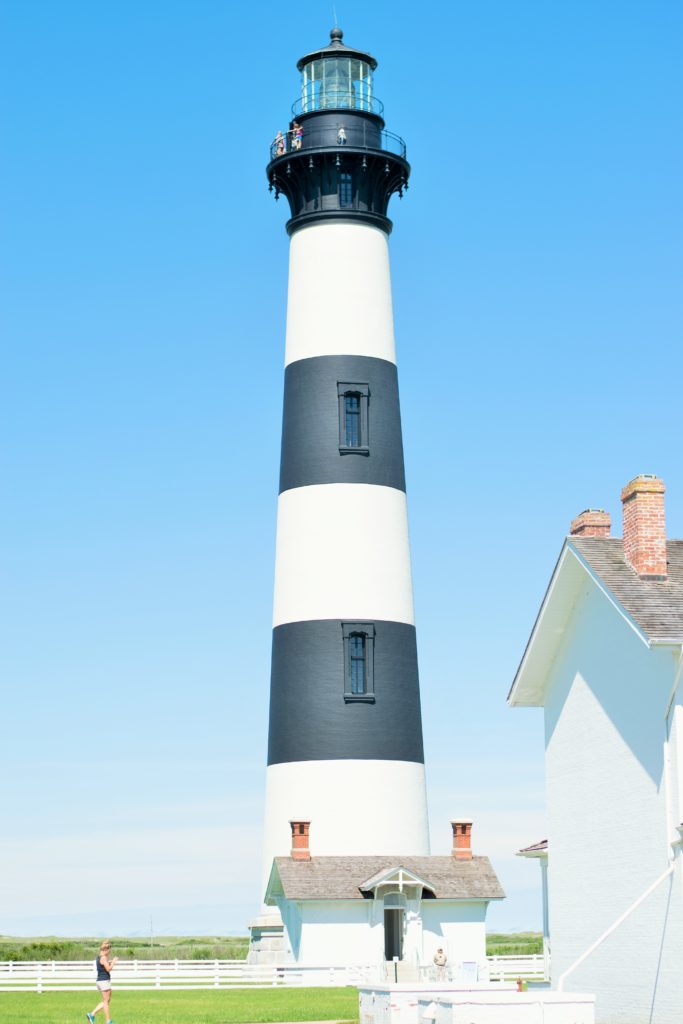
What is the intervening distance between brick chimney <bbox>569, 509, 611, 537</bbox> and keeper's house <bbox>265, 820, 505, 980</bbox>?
14.3 meters

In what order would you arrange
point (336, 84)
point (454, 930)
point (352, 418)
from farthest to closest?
1. point (336, 84)
2. point (352, 418)
3. point (454, 930)

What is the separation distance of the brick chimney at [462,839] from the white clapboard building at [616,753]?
1388 cm

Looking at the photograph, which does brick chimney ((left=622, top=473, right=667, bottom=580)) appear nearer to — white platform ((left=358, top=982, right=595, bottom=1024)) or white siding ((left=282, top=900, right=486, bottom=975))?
white platform ((left=358, top=982, right=595, bottom=1024))

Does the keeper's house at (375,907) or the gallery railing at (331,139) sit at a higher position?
the gallery railing at (331,139)

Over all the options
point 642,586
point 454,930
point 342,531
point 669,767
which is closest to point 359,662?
point 342,531

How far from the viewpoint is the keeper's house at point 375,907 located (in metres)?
38.4

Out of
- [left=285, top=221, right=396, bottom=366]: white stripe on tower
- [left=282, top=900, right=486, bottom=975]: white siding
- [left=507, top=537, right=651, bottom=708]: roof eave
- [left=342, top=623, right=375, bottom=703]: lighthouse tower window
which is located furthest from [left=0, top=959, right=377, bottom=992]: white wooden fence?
[left=285, top=221, right=396, bottom=366]: white stripe on tower

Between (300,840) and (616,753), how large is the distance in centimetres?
1552

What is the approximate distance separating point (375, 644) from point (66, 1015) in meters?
12.9

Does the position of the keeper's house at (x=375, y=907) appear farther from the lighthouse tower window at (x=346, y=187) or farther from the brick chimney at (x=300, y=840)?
the lighthouse tower window at (x=346, y=187)

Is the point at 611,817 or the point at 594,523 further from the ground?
the point at 594,523

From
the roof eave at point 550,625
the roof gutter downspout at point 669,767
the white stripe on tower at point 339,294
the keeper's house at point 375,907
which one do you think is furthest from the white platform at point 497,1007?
the white stripe on tower at point 339,294

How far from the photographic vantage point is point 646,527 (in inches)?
972

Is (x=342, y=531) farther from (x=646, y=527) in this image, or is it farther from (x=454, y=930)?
(x=646, y=527)
